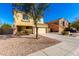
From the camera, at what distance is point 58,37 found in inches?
412

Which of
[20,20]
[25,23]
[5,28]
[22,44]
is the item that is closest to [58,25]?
[25,23]

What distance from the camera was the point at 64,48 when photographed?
29.1ft

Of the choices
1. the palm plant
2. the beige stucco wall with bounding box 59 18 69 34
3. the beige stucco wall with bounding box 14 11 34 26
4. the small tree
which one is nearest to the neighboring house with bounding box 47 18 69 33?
the beige stucco wall with bounding box 59 18 69 34

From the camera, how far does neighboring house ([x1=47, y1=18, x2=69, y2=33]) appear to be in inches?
385

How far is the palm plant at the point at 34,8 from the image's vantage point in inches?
400

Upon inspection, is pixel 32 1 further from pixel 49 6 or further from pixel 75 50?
pixel 75 50

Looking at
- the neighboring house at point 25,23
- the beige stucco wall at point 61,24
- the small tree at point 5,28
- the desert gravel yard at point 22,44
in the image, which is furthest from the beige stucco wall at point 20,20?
the beige stucco wall at point 61,24

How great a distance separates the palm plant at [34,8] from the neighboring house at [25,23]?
248 mm

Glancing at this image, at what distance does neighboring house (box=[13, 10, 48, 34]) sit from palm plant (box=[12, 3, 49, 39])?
25cm

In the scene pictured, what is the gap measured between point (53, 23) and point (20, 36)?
2224mm

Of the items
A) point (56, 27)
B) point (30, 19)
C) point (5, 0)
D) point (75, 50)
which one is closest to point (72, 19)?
point (56, 27)

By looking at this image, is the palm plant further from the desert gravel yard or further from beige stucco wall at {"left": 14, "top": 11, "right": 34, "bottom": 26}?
the desert gravel yard

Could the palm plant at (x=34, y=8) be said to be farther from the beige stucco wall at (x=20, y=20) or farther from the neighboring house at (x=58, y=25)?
the neighboring house at (x=58, y=25)

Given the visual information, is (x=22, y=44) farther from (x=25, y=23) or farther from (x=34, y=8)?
(x=34, y=8)
